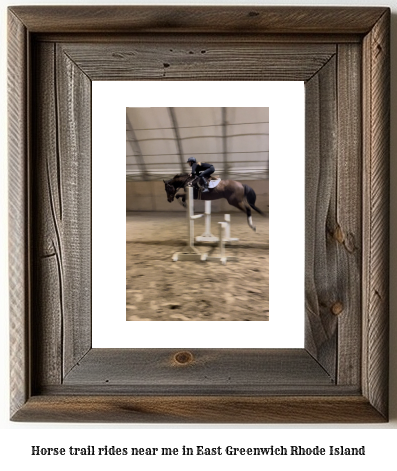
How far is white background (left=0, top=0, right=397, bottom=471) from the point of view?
474 millimetres

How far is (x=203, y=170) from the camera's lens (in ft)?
1.51

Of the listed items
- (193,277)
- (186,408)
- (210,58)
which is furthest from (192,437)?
(210,58)

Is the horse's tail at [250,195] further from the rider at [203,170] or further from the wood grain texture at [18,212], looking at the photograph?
the wood grain texture at [18,212]

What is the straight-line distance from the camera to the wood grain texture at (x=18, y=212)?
0.45 m

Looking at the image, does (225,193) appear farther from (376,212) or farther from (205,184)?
(376,212)

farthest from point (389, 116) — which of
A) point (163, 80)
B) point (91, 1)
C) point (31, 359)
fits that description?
point (31, 359)

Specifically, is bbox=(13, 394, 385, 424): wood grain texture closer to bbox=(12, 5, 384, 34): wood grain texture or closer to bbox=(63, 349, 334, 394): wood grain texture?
bbox=(63, 349, 334, 394): wood grain texture

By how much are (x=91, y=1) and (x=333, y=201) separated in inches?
13.2

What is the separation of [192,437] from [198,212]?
0.25 meters

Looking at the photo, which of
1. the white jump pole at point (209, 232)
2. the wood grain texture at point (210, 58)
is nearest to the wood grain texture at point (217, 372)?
the white jump pole at point (209, 232)

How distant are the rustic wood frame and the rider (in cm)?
9

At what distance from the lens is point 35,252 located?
1.53ft

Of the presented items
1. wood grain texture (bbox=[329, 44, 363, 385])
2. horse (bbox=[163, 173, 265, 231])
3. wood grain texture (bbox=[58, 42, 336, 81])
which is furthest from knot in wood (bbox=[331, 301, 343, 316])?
wood grain texture (bbox=[58, 42, 336, 81])

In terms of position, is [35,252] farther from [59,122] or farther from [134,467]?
[134,467]
